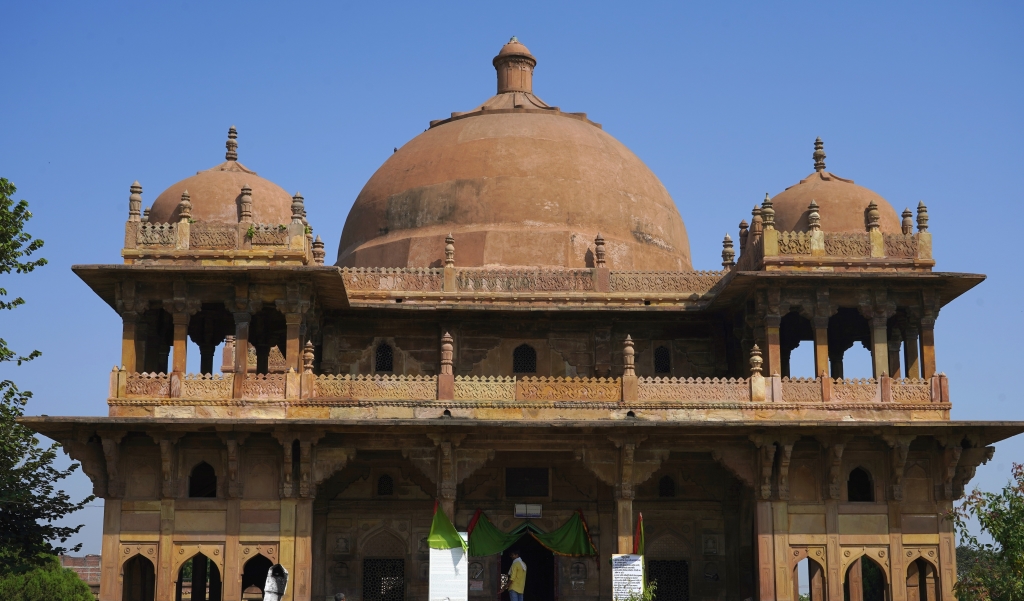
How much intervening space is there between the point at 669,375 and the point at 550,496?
339 cm

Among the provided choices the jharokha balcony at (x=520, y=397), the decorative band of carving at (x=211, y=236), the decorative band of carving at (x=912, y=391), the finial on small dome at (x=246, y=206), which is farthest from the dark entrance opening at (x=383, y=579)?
the decorative band of carving at (x=912, y=391)

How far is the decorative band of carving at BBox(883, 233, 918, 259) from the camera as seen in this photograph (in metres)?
23.5

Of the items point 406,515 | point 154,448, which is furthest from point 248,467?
point 406,515

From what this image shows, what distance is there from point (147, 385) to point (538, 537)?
7.55m

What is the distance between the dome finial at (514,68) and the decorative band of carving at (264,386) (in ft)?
39.7

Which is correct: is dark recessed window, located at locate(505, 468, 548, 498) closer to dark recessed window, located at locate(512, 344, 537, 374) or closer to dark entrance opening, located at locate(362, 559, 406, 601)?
dark recessed window, located at locate(512, 344, 537, 374)

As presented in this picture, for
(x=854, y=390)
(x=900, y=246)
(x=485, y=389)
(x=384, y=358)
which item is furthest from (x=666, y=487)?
(x=900, y=246)

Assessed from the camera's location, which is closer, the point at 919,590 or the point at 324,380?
the point at 324,380

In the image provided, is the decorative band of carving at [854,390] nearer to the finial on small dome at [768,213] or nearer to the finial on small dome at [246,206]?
the finial on small dome at [768,213]

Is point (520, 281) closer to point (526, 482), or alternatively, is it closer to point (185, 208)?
point (526, 482)

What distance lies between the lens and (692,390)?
22484mm

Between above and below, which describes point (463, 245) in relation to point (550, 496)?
above

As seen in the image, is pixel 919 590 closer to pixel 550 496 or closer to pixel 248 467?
pixel 550 496

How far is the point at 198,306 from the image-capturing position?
22734 mm
